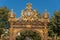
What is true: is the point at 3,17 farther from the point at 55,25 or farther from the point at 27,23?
the point at 27,23

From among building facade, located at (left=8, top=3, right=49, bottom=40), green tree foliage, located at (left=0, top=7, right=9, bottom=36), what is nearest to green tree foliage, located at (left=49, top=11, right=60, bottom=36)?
green tree foliage, located at (left=0, top=7, right=9, bottom=36)

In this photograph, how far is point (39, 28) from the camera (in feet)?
83.1

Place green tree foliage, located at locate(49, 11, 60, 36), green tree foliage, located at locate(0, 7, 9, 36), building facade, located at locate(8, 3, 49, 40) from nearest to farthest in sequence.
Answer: building facade, located at locate(8, 3, 49, 40)
green tree foliage, located at locate(49, 11, 60, 36)
green tree foliage, located at locate(0, 7, 9, 36)

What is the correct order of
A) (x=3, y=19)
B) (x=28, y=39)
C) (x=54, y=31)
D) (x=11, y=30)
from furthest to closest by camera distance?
(x=3, y=19) → (x=54, y=31) → (x=28, y=39) → (x=11, y=30)

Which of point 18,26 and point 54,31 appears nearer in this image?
point 18,26

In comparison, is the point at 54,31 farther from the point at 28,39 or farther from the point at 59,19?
the point at 28,39

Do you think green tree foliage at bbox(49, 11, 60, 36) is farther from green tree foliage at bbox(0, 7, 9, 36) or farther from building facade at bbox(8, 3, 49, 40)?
building facade at bbox(8, 3, 49, 40)

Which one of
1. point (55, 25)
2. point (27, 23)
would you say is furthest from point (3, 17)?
point (27, 23)

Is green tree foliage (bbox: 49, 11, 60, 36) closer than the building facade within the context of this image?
No

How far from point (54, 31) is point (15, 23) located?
10100 mm

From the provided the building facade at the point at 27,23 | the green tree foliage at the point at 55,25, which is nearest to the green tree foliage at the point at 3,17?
the green tree foliage at the point at 55,25

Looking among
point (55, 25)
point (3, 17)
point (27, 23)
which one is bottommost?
point (55, 25)

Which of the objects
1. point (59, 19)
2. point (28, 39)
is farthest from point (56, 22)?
point (28, 39)

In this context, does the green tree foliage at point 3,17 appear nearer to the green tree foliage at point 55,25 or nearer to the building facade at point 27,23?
the green tree foliage at point 55,25
